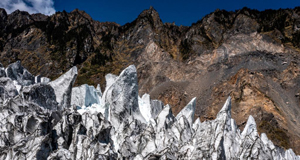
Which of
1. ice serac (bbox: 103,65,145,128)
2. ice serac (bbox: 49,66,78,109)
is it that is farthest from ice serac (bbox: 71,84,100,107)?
ice serac (bbox: 103,65,145,128)

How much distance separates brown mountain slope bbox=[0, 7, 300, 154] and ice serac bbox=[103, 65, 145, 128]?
26.7 m

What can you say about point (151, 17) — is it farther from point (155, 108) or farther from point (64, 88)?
point (64, 88)

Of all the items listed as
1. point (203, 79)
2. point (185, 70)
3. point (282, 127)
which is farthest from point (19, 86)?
point (185, 70)

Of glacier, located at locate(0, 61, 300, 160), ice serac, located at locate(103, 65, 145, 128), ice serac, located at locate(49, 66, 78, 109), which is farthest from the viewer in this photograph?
ice serac, located at locate(49, 66, 78, 109)

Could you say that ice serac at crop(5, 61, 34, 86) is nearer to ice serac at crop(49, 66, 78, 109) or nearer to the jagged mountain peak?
ice serac at crop(49, 66, 78, 109)

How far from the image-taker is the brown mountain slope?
48.7 meters

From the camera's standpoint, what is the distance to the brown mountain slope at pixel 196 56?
48.7m

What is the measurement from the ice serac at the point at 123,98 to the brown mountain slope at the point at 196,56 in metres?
26.7

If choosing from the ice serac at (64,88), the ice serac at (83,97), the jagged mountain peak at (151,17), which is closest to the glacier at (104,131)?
the ice serac at (64,88)

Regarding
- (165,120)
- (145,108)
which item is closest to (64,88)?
(145,108)

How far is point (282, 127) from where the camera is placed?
4025 centimetres

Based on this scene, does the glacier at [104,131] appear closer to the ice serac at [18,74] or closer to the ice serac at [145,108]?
the ice serac at [18,74]

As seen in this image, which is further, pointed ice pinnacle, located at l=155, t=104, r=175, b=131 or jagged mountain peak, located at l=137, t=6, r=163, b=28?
jagged mountain peak, located at l=137, t=6, r=163, b=28

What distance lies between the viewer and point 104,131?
1367 cm
